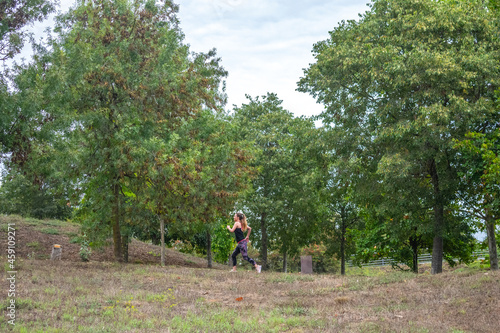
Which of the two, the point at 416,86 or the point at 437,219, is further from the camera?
the point at 437,219

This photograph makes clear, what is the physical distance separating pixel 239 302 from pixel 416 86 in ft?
39.1

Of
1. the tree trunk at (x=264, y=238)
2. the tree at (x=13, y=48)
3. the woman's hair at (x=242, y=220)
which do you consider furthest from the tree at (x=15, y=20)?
the tree trunk at (x=264, y=238)

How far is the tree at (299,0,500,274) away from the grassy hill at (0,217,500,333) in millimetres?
5234

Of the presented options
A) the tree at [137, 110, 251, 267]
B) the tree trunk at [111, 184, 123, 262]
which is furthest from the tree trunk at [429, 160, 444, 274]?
the tree trunk at [111, 184, 123, 262]

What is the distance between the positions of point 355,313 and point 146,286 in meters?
5.62

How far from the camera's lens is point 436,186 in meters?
18.3

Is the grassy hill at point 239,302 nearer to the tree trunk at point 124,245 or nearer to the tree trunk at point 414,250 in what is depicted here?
the tree trunk at point 124,245

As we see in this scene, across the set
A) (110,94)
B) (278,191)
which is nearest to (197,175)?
(110,94)

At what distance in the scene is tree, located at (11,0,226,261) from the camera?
1508cm

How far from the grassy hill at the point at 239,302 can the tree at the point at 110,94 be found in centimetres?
369

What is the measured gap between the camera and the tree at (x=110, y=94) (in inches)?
594

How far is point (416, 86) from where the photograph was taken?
58.7 feet

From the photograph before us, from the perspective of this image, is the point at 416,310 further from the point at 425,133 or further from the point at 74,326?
the point at 425,133

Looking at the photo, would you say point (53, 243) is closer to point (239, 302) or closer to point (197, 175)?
point (197, 175)
